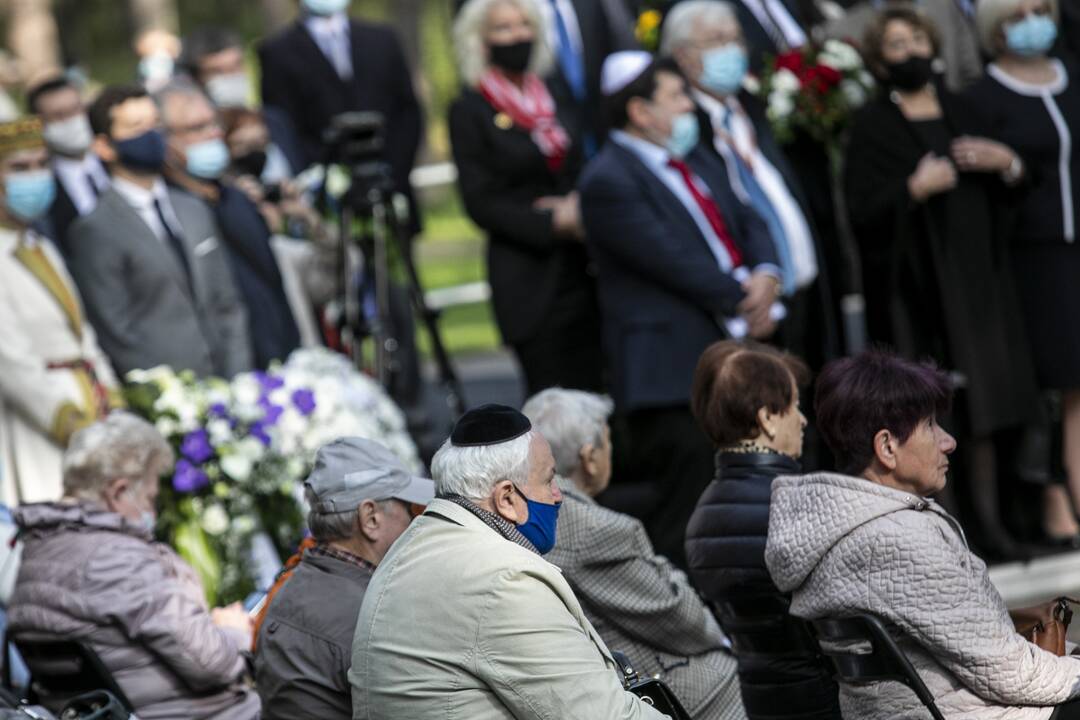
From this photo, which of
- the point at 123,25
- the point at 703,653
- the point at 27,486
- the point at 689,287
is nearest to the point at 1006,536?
the point at 689,287

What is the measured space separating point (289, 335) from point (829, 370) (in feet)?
12.6

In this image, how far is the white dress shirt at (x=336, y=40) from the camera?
32.7ft

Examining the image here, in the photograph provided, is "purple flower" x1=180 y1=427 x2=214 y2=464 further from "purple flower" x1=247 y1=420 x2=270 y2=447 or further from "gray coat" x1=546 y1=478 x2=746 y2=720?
"gray coat" x1=546 y1=478 x2=746 y2=720

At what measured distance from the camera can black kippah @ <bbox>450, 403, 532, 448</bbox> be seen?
14.1ft

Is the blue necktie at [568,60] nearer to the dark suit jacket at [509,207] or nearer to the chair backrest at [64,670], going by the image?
the dark suit jacket at [509,207]

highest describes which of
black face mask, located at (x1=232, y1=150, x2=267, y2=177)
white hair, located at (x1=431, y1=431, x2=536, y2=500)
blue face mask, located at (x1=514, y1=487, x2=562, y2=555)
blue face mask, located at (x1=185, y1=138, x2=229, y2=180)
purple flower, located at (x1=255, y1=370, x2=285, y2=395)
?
white hair, located at (x1=431, y1=431, x2=536, y2=500)

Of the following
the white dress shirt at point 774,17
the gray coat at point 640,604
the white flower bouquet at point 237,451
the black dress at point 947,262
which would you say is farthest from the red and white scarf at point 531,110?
the gray coat at point 640,604

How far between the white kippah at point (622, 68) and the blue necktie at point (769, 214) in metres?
0.48

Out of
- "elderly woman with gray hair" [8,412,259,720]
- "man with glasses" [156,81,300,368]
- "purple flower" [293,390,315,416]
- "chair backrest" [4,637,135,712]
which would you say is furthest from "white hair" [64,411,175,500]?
"man with glasses" [156,81,300,368]

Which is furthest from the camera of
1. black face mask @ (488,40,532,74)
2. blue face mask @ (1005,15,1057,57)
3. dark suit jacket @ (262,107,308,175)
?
dark suit jacket @ (262,107,308,175)

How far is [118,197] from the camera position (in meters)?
7.57

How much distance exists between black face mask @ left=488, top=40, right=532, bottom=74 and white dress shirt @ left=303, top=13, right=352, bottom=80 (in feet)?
6.35

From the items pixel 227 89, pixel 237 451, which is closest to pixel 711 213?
pixel 237 451

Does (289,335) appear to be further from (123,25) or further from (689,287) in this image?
(123,25)
